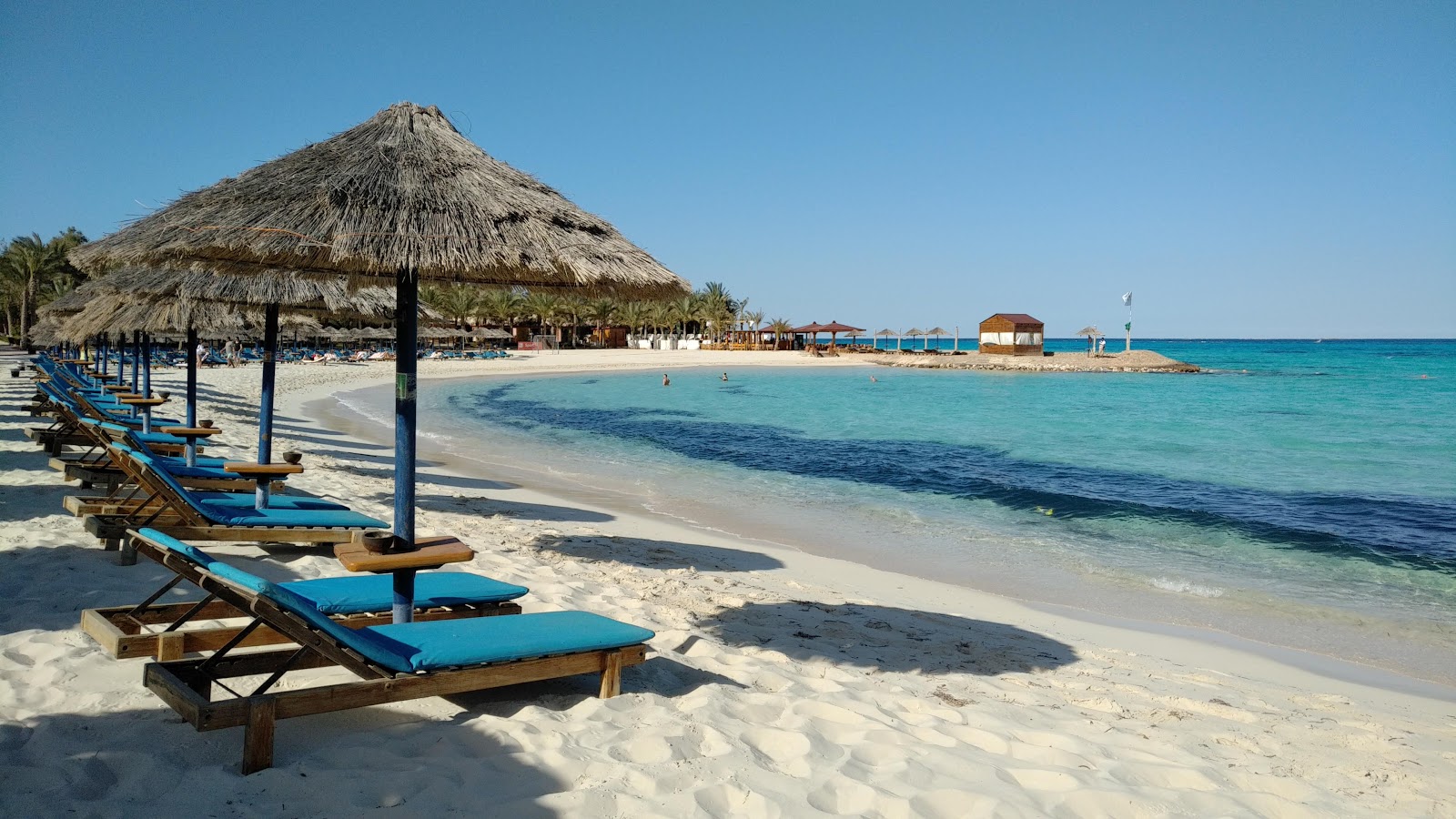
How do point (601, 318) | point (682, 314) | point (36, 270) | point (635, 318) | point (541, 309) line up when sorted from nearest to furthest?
point (36, 270)
point (541, 309)
point (601, 318)
point (682, 314)
point (635, 318)

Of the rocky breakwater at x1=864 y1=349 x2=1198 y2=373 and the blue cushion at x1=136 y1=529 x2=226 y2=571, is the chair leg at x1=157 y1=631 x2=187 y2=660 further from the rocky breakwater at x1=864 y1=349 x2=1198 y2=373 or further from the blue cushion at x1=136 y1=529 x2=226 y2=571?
the rocky breakwater at x1=864 y1=349 x2=1198 y2=373

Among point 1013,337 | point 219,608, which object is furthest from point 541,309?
point 219,608

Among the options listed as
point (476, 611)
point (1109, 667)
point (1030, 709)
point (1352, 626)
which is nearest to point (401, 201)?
point (476, 611)

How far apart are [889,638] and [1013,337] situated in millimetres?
62400

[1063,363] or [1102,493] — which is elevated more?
[1063,363]

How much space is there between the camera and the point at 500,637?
3.38 metres

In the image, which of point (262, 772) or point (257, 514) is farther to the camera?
point (257, 514)

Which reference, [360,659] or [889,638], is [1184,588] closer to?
[889,638]

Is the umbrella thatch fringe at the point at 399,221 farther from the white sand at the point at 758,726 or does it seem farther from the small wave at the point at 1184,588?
the small wave at the point at 1184,588

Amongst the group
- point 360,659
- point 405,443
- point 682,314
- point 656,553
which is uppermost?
point 682,314

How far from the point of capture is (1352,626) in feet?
20.8

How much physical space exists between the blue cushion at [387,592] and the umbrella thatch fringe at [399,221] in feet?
4.90

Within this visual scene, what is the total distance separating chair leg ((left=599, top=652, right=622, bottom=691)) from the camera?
3.45m

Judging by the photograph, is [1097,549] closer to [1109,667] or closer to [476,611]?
[1109,667]
